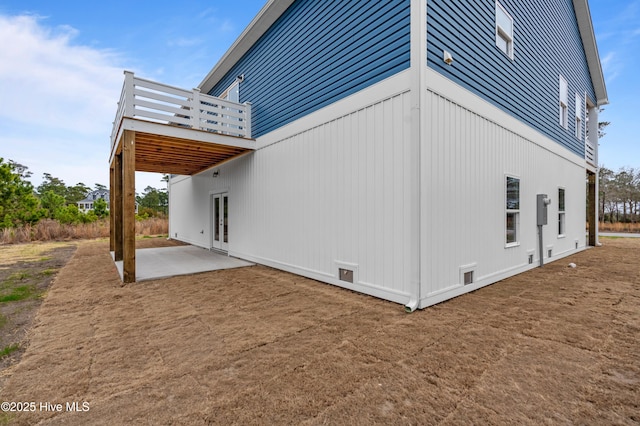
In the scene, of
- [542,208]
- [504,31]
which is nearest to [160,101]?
[504,31]

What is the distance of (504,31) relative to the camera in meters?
5.75

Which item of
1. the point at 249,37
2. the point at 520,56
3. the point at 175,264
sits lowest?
the point at 175,264

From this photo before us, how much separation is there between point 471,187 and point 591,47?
1089cm

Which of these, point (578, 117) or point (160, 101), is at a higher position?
point (578, 117)

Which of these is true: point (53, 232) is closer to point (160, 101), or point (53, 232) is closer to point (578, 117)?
point (160, 101)

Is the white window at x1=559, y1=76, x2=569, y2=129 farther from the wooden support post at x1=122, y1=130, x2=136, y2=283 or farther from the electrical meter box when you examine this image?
the wooden support post at x1=122, y1=130, x2=136, y2=283

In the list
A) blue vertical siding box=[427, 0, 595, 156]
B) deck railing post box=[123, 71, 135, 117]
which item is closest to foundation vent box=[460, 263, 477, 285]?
Answer: blue vertical siding box=[427, 0, 595, 156]

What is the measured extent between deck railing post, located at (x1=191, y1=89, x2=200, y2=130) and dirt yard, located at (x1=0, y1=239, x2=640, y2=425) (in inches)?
166

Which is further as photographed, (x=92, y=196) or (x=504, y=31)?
(x=92, y=196)

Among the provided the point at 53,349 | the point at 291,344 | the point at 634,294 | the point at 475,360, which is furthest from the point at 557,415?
the point at 634,294

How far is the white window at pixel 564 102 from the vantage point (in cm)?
845

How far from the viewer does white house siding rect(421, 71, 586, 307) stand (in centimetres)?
403

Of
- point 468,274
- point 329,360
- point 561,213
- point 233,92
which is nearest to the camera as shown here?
point 329,360

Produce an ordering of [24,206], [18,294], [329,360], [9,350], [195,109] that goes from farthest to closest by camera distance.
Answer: [24,206] < [195,109] < [18,294] < [9,350] < [329,360]
